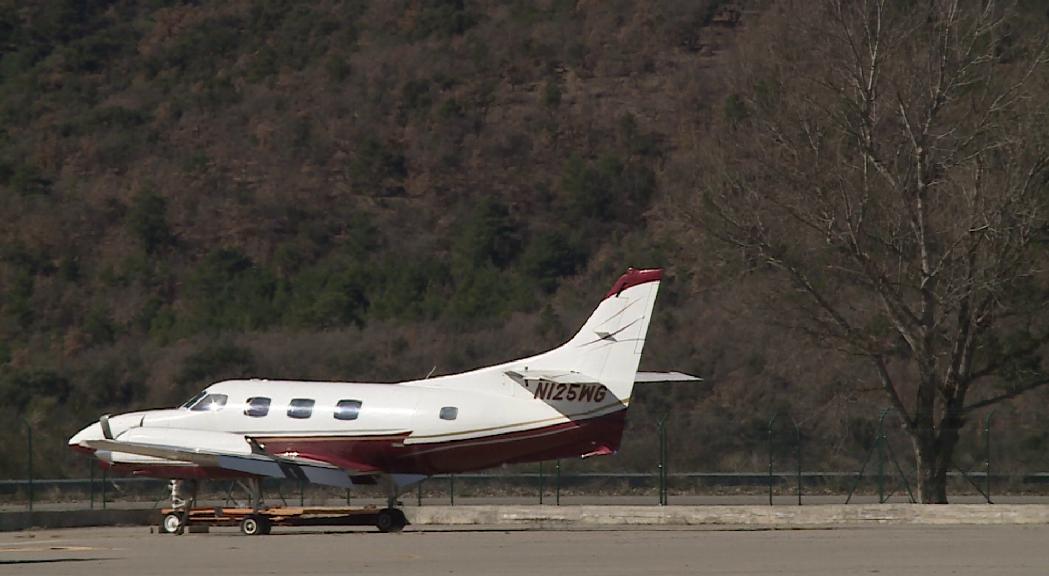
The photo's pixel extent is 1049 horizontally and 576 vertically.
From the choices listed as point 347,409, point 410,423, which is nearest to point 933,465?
point 410,423

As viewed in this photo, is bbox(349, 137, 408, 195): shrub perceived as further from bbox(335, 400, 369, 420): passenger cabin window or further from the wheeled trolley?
the wheeled trolley

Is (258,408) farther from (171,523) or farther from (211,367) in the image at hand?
(211,367)

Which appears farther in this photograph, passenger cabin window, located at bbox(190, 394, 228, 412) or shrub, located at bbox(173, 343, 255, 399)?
shrub, located at bbox(173, 343, 255, 399)

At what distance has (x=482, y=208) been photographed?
76812 mm

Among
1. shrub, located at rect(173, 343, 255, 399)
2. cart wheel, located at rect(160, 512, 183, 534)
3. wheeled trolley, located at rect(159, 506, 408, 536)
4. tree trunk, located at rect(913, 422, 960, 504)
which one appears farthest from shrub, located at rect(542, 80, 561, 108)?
cart wheel, located at rect(160, 512, 183, 534)

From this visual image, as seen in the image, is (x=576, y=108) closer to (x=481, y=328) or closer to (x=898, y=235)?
(x=481, y=328)

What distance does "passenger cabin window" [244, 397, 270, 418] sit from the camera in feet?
108

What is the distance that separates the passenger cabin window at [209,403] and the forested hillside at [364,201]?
17.0m

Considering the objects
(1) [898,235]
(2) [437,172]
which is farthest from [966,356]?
(2) [437,172]

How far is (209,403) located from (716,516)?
31.0 ft

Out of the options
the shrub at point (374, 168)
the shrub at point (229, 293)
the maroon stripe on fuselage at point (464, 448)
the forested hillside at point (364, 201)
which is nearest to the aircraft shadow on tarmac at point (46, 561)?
the maroon stripe on fuselage at point (464, 448)

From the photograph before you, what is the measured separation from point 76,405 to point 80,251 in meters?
15.3

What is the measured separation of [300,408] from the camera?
32812 millimetres

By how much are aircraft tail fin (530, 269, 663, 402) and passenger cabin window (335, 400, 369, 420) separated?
3822 mm
